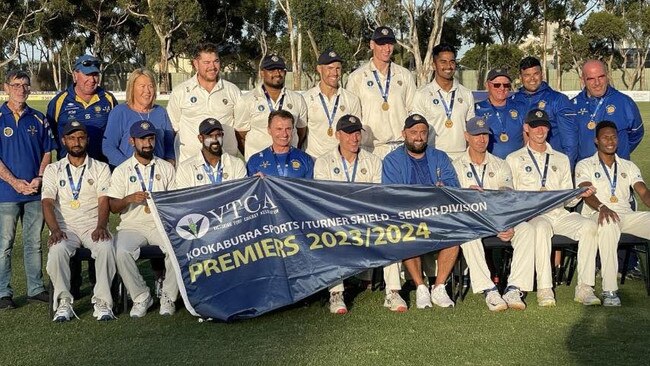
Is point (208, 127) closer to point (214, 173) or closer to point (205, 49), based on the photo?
point (214, 173)

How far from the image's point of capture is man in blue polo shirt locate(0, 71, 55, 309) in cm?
749

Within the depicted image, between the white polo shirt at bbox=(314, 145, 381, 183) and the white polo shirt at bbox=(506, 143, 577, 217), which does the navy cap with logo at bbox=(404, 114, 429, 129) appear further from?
the white polo shirt at bbox=(506, 143, 577, 217)

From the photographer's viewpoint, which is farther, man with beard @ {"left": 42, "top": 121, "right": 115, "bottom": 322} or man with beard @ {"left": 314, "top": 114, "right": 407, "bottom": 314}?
man with beard @ {"left": 314, "top": 114, "right": 407, "bottom": 314}

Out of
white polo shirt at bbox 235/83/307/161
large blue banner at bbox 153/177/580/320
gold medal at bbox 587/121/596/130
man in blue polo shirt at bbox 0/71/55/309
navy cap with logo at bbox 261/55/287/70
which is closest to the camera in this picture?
large blue banner at bbox 153/177/580/320

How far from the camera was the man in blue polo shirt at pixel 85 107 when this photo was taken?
26.4ft

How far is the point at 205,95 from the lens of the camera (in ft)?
26.5

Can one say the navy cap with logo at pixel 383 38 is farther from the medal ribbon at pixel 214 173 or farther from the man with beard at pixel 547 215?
the medal ribbon at pixel 214 173

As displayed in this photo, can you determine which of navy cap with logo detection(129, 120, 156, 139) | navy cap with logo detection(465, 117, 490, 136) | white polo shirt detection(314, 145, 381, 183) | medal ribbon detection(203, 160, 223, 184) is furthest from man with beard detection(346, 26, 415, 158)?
navy cap with logo detection(129, 120, 156, 139)

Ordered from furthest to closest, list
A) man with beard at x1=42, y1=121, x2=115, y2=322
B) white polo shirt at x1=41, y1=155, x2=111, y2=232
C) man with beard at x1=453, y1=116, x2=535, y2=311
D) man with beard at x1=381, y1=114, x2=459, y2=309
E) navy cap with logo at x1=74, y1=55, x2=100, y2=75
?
navy cap with logo at x1=74, y1=55, x2=100, y2=75, white polo shirt at x1=41, y1=155, x2=111, y2=232, man with beard at x1=381, y1=114, x2=459, y2=309, man with beard at x1=453, y1=116, x2=535, y2=311, man with beard at x1=42, y1=121, x2=115, y2=322

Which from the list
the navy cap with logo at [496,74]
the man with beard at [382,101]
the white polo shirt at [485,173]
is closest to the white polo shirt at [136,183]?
the man with beard at [382,101]

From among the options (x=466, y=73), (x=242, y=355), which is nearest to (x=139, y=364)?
(x=242, y=355)

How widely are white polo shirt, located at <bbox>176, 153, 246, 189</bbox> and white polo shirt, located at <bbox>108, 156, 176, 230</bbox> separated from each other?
0.13m

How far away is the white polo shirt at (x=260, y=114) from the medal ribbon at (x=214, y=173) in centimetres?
98

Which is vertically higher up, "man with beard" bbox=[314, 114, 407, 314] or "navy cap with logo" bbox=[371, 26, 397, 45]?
"navy cap with logo" bbox=[371, 26, 397, 45]
